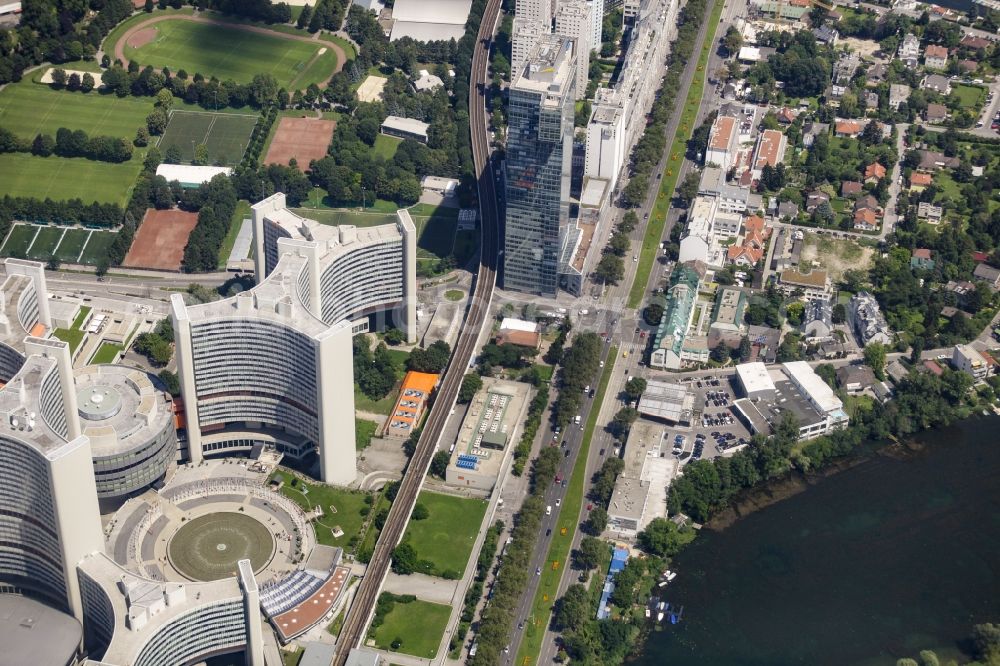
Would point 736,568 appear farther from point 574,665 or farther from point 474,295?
point 474,295

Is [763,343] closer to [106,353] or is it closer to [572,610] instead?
[572,610]

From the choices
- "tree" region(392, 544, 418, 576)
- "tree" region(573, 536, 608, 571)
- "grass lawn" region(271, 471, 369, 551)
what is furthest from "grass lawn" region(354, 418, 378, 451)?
"tree" region(573, 536, 608, 571)

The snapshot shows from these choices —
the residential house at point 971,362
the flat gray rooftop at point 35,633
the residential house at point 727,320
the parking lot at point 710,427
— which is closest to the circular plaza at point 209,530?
the flat gray rooftop at point 35,633

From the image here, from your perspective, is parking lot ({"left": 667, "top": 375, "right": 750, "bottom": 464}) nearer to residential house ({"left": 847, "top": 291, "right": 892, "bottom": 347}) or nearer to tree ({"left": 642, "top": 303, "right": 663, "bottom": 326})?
tree ({"left": 642, "top": 303, "right": 663, "bottom": 326})

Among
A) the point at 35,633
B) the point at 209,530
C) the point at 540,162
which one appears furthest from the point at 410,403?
the point at 35,633

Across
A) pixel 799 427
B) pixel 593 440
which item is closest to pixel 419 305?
pixel 593 440

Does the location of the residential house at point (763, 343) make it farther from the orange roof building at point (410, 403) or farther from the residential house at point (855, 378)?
the orange roof building at point (410, 403)
